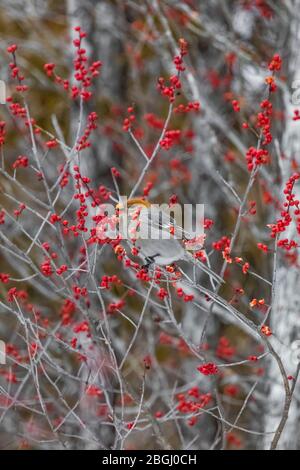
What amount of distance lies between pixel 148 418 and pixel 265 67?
317cm

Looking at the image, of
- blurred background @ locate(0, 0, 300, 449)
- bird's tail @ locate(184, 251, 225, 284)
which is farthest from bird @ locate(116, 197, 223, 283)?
blurred background @ locate(0, 0, 300, 449)

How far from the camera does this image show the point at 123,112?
9.74m

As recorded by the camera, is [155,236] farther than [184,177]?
No

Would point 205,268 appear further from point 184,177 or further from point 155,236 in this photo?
point 184,177

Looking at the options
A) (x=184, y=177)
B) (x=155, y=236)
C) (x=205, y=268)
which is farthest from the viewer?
(x=184, y=177)

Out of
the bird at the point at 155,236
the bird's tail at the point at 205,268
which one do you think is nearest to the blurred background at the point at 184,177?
the bird at the point at 155,236

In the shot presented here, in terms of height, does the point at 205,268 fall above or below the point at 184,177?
below

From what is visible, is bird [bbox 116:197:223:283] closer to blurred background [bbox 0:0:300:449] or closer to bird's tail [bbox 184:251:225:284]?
bird's tail [bbox 184:251:225:284]

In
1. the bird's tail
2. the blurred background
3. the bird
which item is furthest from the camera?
the blurred background

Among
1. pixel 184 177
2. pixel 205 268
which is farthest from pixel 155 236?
pixel 184 177

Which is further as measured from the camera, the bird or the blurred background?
the blurred background
